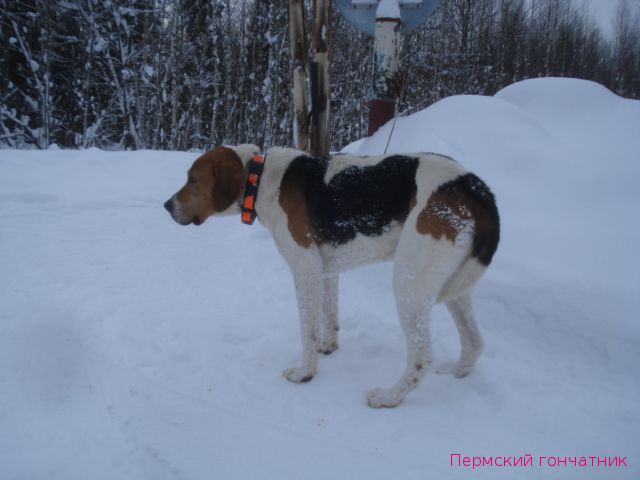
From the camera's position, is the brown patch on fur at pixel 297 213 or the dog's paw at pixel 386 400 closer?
the dog's paw at pixel 386 400

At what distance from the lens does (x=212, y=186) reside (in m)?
3.24

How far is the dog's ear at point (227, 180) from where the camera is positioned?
3.20 meters

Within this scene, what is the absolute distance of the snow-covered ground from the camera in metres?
Answer: 2.30

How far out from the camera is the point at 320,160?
125 inches

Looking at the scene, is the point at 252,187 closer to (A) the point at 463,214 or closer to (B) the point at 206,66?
(A) the point at 463,214

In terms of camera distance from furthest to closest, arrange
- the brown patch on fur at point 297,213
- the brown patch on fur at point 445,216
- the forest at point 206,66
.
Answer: the forest at point 206,66
the brown patch on fur at point 297,213
the brown patch on fur at point 445,216

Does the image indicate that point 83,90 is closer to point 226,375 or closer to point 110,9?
point 110,9

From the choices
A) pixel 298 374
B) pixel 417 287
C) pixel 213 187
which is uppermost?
pixel 213 187

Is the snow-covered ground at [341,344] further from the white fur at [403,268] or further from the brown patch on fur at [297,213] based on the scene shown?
the brown patch on fur at [297,213]

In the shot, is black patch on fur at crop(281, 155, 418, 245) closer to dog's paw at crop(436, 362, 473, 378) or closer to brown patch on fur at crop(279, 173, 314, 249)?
brown patch on fur at crop(279, 173, 314, 249)

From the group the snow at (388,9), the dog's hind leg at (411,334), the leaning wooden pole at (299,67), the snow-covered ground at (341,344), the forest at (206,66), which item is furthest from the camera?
the forest at (206,66)

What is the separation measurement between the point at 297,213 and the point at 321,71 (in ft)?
9.81

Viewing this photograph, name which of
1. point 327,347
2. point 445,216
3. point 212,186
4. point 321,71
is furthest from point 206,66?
point 445,216

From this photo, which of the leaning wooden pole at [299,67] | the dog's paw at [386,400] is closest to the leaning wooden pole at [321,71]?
the leaning wooden pole at [299,67]
